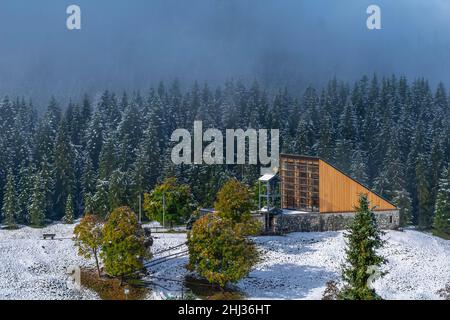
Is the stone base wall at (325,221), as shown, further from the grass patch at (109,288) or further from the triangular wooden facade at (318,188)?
the grass patch at (109,288)

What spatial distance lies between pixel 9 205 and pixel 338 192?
40.4m

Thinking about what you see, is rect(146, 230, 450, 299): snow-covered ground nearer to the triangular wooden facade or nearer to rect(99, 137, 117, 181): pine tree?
the triangular wooden facade

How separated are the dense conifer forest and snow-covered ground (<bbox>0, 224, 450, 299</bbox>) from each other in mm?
21940

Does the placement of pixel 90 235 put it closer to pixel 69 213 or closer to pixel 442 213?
pixel 69 213

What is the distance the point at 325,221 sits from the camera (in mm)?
63500

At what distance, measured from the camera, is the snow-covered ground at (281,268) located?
45.9 m

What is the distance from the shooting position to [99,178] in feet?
277

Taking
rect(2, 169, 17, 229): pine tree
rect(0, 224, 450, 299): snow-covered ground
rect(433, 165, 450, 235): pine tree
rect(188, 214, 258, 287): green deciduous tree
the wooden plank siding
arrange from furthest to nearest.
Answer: rect(2, 169, 17, 229): pine tree < rect(433, 165, 450, 235): pine tree < the wooden plank siding < rect(0, 224, 450, 299): snow-covered ground < rect(188, 214, 258, 287): green deciduous tree

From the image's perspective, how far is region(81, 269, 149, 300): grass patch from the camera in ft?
149

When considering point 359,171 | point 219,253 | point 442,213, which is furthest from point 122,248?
point 359,171

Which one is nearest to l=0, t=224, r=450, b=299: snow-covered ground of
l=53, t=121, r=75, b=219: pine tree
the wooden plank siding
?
the wooden plank siding

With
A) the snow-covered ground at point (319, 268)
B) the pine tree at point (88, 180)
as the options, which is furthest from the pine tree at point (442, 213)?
the pine tree at point (88, 180)
